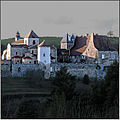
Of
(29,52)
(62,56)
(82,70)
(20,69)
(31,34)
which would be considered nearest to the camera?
(20,69)

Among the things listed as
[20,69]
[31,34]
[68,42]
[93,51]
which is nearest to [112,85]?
[20,69]

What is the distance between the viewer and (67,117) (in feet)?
72.3

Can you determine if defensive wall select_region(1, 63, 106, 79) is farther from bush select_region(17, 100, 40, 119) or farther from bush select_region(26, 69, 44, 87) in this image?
bush select_region(17, 100, 40, 119)

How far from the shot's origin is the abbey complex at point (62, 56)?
163 ft

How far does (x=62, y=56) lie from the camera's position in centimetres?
5778

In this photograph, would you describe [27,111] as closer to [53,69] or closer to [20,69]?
[20,69]

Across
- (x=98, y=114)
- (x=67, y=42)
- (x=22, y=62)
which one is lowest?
(x=98, y=114)

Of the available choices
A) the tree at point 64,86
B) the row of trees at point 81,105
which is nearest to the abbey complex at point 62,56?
the tree at point 64,86

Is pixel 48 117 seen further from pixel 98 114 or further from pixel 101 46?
pixel 101 46

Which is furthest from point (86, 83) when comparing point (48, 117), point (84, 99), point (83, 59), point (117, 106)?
point (48, 117)

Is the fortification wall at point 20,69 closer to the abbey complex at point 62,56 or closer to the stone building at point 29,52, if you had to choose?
the abbey complex at point 62,56

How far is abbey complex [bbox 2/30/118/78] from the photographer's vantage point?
1957 inches

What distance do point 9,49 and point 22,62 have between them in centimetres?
534

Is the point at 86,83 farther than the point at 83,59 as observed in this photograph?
No
